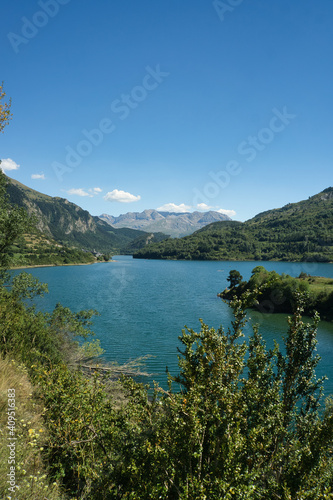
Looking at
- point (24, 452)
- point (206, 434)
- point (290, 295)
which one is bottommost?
point (290, 295)

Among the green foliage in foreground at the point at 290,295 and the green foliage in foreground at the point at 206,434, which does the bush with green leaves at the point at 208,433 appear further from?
the green foliage in foreground at the point at 290,295

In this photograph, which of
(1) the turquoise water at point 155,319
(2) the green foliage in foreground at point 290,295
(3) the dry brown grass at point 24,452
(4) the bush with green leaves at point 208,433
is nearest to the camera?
(4) the bush with green leaves at point 208,433

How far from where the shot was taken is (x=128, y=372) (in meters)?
27.6

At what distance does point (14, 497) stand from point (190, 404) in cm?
375

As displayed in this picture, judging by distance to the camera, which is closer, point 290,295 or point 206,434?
point 206,434

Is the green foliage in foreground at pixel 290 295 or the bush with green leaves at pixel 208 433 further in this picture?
the green foliage in foreground at pixel 290 295

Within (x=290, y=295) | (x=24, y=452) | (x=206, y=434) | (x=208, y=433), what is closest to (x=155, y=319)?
(x=290, y=295)

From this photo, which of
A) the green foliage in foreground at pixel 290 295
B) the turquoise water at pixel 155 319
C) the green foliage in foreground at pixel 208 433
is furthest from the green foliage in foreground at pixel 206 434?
the green foliage in foreground at pixel 290 295

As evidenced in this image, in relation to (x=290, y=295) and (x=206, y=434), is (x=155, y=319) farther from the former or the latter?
(x=206, y=434)

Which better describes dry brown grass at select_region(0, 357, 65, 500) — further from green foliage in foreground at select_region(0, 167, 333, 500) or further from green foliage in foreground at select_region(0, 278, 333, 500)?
green foliage in foreground at select_region(0, 278, 333, 500)

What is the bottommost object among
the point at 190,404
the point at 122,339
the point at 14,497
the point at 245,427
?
the point at 122,339

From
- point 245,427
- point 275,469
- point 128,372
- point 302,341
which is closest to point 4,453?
point 245,427

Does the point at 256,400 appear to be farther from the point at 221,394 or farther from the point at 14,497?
the point at 14,497

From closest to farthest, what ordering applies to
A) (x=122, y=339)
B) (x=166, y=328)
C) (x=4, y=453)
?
(x=4, y=453) < (x=122, y=339) < (x=166, y=328)
